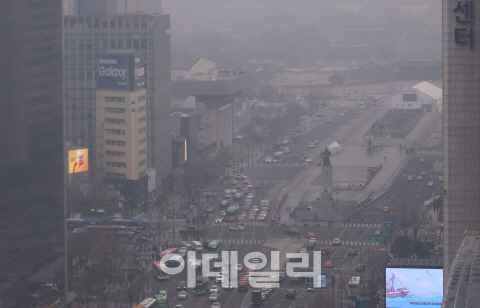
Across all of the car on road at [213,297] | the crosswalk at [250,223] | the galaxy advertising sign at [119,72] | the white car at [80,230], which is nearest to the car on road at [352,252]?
the crosswalk at [250,223]

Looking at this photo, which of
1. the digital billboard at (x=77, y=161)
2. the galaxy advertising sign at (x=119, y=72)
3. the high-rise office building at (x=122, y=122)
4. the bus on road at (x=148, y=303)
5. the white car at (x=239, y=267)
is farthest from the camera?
the high-rise office building at (x=122, y=122)

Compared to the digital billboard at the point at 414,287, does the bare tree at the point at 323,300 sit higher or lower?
lower

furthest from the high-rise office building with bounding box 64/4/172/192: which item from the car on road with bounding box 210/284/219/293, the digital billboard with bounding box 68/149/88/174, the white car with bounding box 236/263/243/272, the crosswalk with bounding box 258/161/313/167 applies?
the car on road with bounding box 210/284/219/293

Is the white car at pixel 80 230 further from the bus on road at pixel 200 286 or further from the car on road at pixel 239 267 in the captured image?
the bus on road at pixel 200 286

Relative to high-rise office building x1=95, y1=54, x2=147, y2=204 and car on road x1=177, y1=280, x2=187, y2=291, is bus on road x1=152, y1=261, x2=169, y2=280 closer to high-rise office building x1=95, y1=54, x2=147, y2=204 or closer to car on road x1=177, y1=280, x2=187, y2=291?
car on road x1=177, y1=280, x2=187, y2=291

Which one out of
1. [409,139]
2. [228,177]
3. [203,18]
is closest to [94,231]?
[228,177]

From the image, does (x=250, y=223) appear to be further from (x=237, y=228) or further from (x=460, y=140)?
(x=460, y=140)
